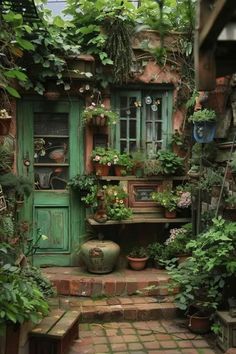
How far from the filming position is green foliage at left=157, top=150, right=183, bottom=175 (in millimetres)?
5891

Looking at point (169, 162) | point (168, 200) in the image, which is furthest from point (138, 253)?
point (169, 162)

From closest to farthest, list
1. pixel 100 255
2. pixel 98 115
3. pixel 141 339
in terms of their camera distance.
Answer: pixel 141 339
pixel 100 255
pixel 98 115

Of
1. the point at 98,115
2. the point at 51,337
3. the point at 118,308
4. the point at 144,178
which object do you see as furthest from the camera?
the point at 144,178

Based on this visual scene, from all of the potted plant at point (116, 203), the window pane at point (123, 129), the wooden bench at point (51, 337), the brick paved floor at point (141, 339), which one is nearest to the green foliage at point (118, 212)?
the potted plant at point (116, 203)

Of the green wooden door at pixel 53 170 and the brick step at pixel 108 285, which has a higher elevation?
the green wooden door at pixel 53 170

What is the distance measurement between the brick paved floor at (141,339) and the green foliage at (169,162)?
193cm

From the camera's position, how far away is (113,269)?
5.80 meters

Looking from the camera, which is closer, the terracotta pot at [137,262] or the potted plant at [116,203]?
the potted plant at [116,203]

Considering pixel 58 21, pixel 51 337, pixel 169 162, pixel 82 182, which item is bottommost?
pixel 51 337

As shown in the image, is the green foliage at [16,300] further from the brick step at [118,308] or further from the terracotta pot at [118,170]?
the terracotta pot at [118,170]

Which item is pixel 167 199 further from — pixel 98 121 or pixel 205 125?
pixel 98 121

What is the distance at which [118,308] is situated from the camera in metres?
4.87

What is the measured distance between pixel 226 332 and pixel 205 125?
2.20m

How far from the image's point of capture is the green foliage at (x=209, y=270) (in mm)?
4328
